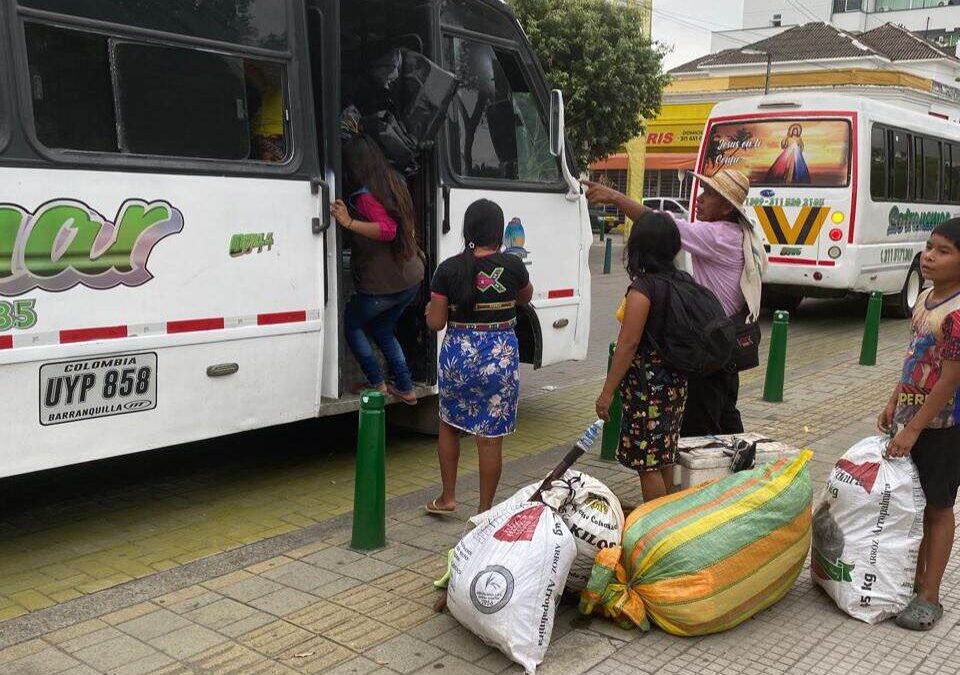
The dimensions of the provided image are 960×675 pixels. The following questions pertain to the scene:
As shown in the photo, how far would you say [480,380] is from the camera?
4.74 metres

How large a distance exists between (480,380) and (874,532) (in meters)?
1.92

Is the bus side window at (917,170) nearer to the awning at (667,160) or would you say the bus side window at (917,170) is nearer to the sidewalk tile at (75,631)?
the sidewalk tile at (75,631)

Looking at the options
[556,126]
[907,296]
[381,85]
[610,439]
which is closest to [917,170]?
[907,296]

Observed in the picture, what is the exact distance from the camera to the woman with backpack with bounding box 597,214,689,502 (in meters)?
4.36

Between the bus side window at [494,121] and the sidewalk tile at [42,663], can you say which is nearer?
the sidewalk tile at [42,663]

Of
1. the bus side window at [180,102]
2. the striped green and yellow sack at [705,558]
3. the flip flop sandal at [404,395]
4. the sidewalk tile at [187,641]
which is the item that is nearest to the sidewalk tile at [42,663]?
the sidewalk tile at [187,641]

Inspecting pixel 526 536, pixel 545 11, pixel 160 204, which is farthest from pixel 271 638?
pixel 545 11

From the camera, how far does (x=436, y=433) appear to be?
7.02m

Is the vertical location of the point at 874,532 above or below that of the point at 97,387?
below

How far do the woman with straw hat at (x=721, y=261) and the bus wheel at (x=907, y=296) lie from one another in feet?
35.5

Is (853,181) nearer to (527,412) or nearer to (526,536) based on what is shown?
(527,412)

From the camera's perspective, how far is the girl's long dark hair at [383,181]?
581cm

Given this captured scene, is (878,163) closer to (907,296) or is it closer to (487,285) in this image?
(907,296)

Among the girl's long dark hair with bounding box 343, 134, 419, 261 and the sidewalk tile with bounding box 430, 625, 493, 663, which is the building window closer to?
the girl's long dark hair with bounding box 343, 134, 419, 261
